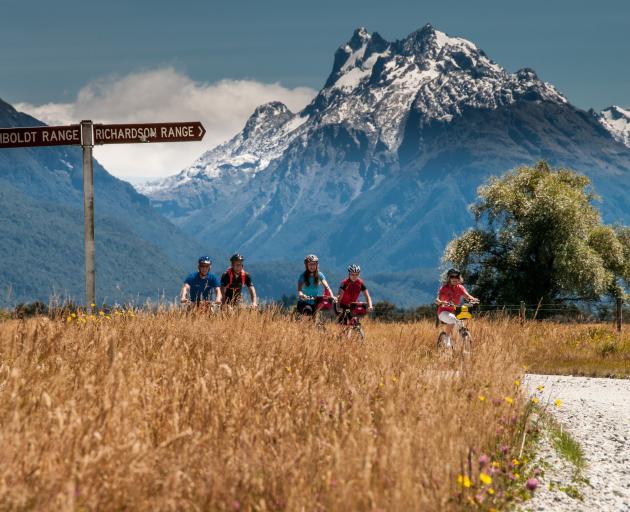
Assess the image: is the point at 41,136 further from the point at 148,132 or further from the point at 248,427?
the point at 248,427

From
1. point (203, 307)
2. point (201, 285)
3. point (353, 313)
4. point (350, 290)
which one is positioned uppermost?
point (201, 285)

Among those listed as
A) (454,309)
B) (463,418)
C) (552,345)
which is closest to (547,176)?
(552,345)

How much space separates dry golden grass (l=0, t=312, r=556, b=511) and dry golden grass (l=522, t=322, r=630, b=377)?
7.51 meters

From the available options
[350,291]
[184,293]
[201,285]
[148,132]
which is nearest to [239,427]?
[148,132]

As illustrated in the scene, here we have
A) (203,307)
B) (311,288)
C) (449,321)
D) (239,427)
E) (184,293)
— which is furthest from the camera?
(311,288)

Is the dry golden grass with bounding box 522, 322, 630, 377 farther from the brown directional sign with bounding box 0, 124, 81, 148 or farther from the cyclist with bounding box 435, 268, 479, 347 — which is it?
the brown directional sign with bounding box 0, 124, 81, 148

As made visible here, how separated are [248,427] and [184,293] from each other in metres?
7.45

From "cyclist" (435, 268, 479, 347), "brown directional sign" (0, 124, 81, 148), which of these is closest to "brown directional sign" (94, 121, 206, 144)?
"brown directional sign" (0, 124, 81, 148)

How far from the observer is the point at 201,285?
13.3 metres

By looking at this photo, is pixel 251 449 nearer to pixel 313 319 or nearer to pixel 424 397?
pixel 424 397

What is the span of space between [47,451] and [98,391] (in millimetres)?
1570

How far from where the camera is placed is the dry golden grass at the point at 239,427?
14.2 feet

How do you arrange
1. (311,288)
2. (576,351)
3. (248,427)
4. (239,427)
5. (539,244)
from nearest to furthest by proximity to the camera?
1. (239,427)
2. (248,427)
3. (311,288)
4. (576,351)
5. (539,244)

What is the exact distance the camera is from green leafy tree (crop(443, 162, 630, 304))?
4528 centimetres
